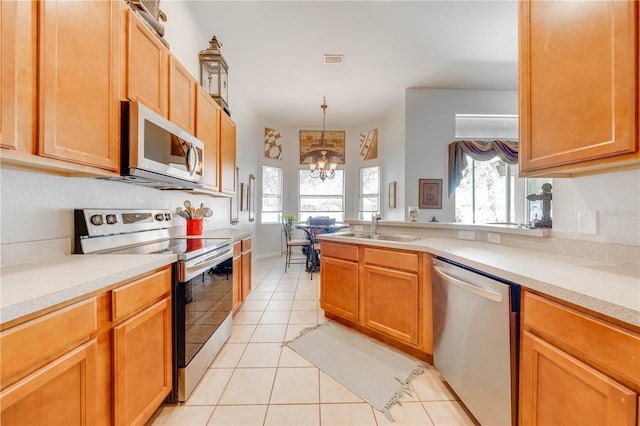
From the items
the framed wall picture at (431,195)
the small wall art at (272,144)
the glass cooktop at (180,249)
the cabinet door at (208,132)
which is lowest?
the glass cooktop at (180,249)

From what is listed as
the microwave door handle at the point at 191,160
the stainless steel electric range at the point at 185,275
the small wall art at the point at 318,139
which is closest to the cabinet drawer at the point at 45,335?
the stainless steel electric range at the point at 185,275

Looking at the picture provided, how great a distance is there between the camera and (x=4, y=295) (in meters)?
0.71

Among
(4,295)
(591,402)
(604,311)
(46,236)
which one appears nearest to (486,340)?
(591,402)

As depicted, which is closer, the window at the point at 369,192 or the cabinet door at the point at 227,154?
the cabinet door at the point at 227,154

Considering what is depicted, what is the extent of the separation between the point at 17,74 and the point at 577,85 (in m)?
2.17

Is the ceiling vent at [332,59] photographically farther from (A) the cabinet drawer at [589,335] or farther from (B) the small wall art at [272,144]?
(A) the cabinet drawer at [589,335]

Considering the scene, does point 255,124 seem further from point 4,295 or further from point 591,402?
point 591,402

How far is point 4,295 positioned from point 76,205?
0.84 meters

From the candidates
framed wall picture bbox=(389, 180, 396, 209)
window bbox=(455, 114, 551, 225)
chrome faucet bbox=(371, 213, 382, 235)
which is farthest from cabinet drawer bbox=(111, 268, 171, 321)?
window bbox=(455, 114, 551, 225)

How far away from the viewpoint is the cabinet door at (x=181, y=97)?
178cm

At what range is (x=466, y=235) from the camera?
202 cm

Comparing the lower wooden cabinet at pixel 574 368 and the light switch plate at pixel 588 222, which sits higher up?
the light switch plate at pixel 588 222

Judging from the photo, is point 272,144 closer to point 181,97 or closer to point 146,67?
point 181,97

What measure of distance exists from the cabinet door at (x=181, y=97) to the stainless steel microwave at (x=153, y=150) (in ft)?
0.56
